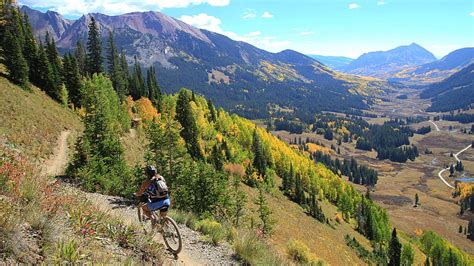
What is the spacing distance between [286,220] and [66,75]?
58066mm

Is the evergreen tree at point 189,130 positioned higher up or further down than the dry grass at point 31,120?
further down

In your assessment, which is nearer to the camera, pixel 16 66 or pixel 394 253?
pixel 16 66

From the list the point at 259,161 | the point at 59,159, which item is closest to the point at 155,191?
the point at 59,159

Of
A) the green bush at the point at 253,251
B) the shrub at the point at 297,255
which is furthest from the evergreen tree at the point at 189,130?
the green bush at the point at 253,251

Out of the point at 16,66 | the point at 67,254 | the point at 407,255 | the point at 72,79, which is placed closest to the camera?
the point at 67,254

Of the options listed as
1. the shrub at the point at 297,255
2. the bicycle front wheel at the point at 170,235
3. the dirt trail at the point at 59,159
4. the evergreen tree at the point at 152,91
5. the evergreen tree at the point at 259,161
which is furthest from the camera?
the evergreen tree at the point at 259,161

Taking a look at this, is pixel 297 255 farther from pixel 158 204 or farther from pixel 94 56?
pixel 94 56

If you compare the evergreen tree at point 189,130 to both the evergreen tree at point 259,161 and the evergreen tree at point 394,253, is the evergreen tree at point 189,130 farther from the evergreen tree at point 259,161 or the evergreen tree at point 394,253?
the evergreen tree at point 394,253

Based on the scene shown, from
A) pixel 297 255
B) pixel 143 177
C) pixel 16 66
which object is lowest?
pixel 143 177

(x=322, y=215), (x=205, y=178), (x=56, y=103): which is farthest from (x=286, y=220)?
(x=56, y=103)

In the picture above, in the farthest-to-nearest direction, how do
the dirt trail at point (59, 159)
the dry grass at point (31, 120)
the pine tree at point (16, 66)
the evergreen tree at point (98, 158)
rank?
the pine tree at point (16, 66) < the dry grass at point (31, 120) < the dirt trail at point (59, 159) < the evergreen tree at point (98, 158)

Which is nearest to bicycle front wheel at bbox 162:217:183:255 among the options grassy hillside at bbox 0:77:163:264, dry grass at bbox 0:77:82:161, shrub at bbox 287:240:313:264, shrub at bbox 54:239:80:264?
grassy hillside at bbox 0:77:163:264

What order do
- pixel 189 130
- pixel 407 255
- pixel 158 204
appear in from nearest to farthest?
pixel 158 204 < pixel 189 130 < pixel 407 255

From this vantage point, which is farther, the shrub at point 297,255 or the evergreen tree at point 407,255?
the evergreen tree at point 407,255
